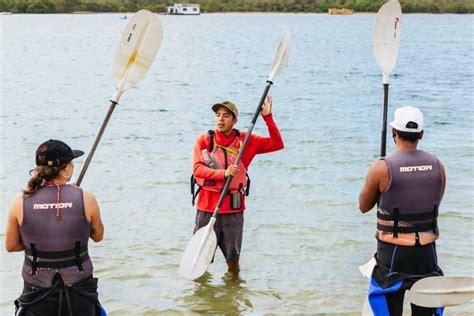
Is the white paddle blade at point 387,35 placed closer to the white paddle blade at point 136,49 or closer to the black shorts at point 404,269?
the white paddle blade at point 136,49

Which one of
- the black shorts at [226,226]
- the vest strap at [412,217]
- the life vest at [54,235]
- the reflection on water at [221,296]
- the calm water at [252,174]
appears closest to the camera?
the life vest at [54,235]

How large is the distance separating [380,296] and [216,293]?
9.55 feet

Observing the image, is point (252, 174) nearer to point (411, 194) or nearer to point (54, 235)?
point (411, 194)

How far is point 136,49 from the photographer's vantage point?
22.7 feet

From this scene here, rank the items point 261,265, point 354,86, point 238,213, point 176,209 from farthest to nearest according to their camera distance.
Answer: point 354,86
point 176,209
point 261,265
point 238,213

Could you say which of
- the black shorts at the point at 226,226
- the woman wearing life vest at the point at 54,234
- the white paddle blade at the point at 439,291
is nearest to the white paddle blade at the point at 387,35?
the black shorts at the point at 226,226

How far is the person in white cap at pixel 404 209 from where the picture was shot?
5.21m

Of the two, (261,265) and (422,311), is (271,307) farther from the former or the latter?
(422,311)

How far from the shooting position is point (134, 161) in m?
16.4

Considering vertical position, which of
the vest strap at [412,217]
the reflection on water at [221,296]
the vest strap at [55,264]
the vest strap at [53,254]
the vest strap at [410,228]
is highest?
the vest strap at [412,217]

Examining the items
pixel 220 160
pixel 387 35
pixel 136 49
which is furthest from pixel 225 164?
pixel 387 35

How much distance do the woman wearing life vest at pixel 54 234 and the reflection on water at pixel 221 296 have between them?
2.87 metres

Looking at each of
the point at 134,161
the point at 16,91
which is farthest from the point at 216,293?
the point at 16,91

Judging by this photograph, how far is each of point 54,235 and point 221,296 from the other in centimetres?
346
